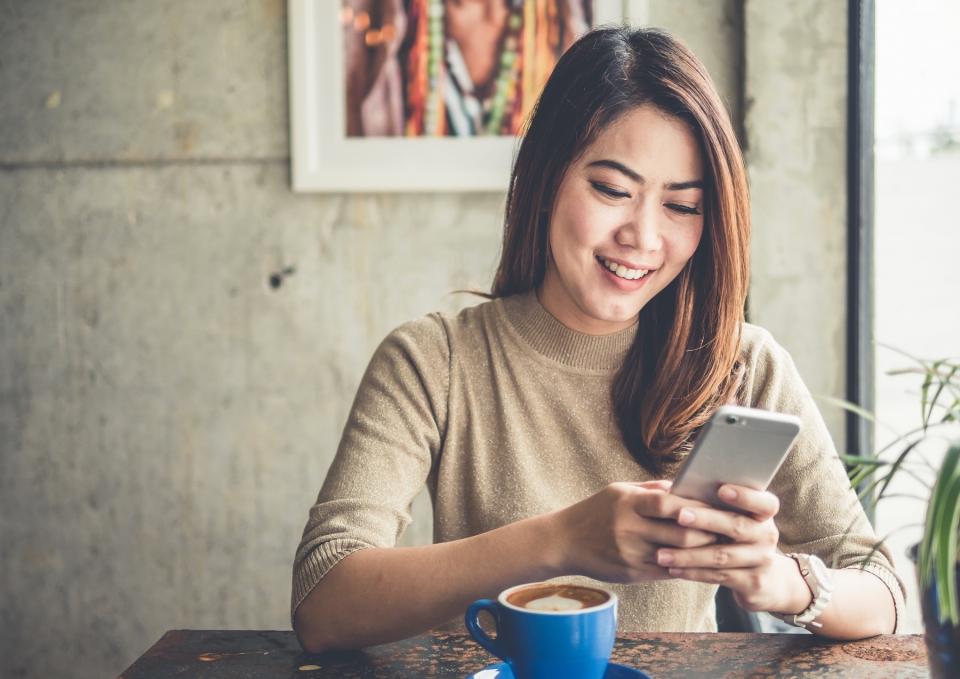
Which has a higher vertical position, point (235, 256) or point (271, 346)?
point (235, 256)

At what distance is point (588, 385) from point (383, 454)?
0.34 m

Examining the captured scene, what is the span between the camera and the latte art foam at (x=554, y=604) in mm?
791

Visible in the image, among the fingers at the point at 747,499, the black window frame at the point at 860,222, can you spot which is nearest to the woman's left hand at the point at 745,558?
the fingers at the point at 747,499

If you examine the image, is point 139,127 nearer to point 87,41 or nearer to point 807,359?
point 87,41

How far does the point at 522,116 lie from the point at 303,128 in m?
0.56

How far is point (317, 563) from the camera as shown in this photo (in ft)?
3.59

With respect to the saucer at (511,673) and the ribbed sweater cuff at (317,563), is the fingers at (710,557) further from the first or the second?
the ribbed sweater cuff at (317,563)

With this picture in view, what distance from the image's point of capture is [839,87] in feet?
6.94

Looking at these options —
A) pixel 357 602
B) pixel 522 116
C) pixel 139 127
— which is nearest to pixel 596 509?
pixel 357 602

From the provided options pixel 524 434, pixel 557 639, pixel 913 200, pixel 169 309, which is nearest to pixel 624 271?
pixel 524 434

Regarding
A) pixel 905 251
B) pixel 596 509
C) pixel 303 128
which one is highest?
pixel 303 128

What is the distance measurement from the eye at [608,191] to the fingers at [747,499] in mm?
514

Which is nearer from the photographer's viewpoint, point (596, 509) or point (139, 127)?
point (596, 509)

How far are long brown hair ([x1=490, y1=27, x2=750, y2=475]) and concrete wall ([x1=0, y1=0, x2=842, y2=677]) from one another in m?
1.01
